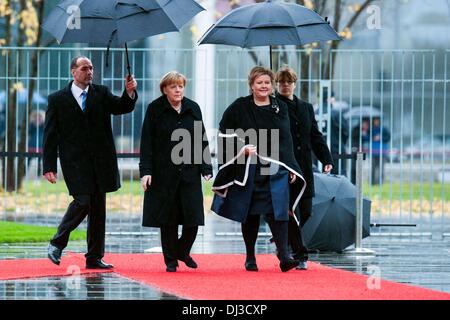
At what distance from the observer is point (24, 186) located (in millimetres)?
21359

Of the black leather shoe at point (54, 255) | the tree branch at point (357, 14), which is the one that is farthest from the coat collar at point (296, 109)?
the tree branch at point (357, 14)

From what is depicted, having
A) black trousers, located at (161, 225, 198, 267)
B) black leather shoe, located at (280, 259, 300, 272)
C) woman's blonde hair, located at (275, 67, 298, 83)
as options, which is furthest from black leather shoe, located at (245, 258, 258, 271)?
woman's blonde hair, located at (275, 67, 298, 83)

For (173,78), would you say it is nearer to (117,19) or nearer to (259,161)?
(117,19)

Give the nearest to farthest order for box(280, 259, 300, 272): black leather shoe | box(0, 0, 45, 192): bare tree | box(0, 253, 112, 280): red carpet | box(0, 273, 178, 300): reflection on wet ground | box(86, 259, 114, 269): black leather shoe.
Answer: box(0, 273, 178, 300): reflection on wet ground
box(0, 253, 112, 280): red carpet
box(280, 259, 300, 272): black leather shoe
box(86, 259, 114, 269): black leather shoe
box(0, 0, 45, 192): bare tree

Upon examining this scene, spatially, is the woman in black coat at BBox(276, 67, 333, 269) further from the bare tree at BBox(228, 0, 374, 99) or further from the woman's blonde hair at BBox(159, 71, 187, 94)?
the bare tree at BBox(228, 0, 374, 99)

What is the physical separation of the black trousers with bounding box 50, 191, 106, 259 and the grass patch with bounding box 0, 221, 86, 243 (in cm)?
372

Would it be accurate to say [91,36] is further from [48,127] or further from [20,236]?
[20,236]

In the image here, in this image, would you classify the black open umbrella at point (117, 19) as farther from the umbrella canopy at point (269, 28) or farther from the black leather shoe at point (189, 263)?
the black leather shoe at point (189, 263)

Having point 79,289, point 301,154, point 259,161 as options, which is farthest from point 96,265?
point 301,154

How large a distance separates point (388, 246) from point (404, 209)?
4.29 meters

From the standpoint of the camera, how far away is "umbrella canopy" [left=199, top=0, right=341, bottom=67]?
40.7 feet

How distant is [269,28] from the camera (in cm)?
1252

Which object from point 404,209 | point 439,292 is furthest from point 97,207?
point 404,209

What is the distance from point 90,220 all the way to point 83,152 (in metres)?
0.63
